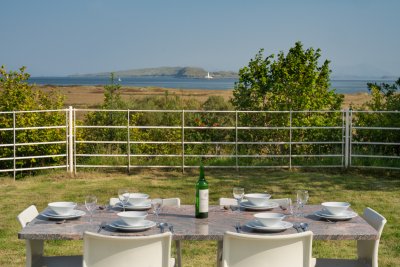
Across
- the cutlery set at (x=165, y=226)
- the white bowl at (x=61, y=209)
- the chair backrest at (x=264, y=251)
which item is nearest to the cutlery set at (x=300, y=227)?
the chair backrest at (x=264, y=251)

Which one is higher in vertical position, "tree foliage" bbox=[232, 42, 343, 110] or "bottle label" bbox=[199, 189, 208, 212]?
"tree foliage" bbox=[232, 42, 343, 110]

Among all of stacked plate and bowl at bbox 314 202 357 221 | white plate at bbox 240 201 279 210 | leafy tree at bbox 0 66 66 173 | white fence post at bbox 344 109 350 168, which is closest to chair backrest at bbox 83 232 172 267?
white plate at bbox 240 201 279 210

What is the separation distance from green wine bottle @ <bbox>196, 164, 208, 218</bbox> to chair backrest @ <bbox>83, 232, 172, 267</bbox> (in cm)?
64

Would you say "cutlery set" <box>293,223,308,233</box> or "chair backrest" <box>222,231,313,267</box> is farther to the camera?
"cutlery set" <box>293,223,308,233</box>

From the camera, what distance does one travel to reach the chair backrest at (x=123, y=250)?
3.13 metres

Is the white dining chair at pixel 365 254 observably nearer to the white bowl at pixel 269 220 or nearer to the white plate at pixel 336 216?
the white plate at pixel 336 216

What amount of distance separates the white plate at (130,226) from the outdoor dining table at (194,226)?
25 mm

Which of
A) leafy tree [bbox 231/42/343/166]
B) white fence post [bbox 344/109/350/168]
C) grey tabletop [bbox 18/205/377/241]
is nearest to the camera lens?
grey tabletop [bbox 18/205/377/241]

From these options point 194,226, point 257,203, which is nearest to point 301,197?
point 257,203

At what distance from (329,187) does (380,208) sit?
60.5 inches

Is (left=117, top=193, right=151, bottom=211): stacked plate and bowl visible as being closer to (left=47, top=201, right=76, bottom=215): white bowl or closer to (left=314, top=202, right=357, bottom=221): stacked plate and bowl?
(left=47, top=201, right=76, bottom=215): white bowl

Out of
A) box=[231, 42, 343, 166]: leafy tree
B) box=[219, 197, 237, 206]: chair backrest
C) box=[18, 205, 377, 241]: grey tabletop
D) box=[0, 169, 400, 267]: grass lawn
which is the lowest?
box=[0, 169, 400, 267]: grass lawn

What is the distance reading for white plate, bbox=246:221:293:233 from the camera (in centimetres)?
353

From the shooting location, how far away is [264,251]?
3.13 m
